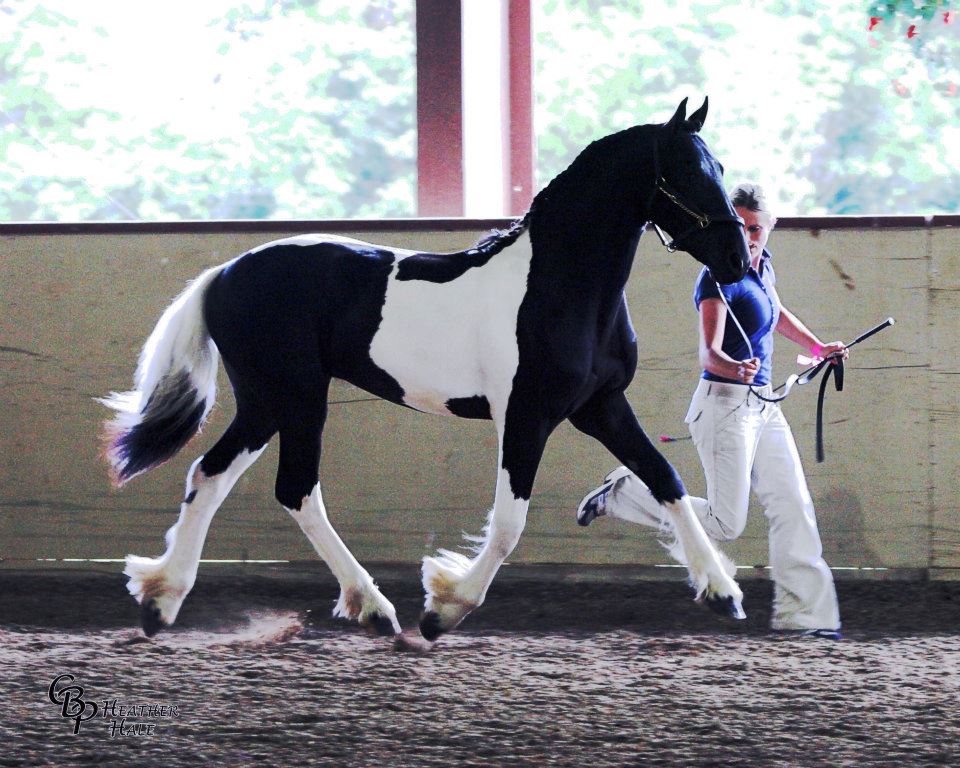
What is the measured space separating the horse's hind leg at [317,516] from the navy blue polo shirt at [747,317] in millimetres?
1335

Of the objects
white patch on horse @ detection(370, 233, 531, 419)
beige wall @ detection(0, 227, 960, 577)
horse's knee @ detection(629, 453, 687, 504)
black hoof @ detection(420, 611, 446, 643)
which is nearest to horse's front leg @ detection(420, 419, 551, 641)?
black hoof @ detection(420, 611, 446, 643)

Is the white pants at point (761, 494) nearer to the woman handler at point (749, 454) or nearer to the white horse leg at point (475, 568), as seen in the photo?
the woman handler at point (749, 454)

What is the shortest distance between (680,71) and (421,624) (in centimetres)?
351

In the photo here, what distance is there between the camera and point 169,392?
4.03 metres

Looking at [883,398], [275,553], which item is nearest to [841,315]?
[883,398]

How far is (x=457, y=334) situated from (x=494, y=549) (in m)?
0.68

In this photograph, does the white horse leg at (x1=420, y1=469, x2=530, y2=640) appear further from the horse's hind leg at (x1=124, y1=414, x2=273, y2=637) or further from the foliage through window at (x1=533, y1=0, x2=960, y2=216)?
the foliage through window at (x1=533, y1=0, x2=960, y2=216)

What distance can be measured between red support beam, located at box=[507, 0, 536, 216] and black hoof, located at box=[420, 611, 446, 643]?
9.30 feet

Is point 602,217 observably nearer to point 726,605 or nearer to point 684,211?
point 684,211

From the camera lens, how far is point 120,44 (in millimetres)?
7133

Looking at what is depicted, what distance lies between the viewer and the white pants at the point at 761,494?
13.3 ft

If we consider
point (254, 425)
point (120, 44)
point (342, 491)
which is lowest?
point (342, 491)

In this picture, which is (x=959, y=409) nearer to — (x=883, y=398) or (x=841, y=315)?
(x=883, y=398)
